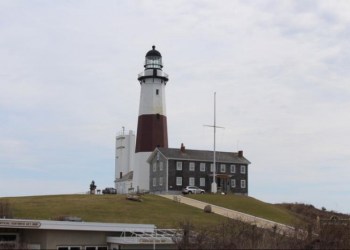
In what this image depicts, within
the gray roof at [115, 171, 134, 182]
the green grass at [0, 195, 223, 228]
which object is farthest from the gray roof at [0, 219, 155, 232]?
the gray roof at [115, 171, 134, 182]

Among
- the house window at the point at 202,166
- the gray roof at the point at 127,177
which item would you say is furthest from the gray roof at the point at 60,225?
the gray roof at the point at 127,177

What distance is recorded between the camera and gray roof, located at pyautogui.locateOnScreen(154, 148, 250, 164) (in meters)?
77.1

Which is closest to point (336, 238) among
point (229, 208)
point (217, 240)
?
point (217, 240)

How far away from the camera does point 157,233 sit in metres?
30.5

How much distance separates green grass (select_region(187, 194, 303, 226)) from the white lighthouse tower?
49.4 feet

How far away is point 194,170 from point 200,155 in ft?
8.00

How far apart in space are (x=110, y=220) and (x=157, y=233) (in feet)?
47.2

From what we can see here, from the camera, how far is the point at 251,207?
61250 millimetres

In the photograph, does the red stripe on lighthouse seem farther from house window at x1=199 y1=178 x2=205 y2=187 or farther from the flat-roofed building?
the flat-roofed building

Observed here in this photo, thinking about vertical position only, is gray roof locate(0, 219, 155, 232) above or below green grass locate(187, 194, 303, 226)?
below

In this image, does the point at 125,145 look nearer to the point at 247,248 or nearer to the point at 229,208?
the point at 229,208

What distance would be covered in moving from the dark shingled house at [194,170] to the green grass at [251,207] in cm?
1129

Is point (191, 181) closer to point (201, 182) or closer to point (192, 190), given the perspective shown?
point (201, 182)

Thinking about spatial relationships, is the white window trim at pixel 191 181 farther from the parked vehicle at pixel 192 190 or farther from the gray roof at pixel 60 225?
the gray roof at pixel 60 225
